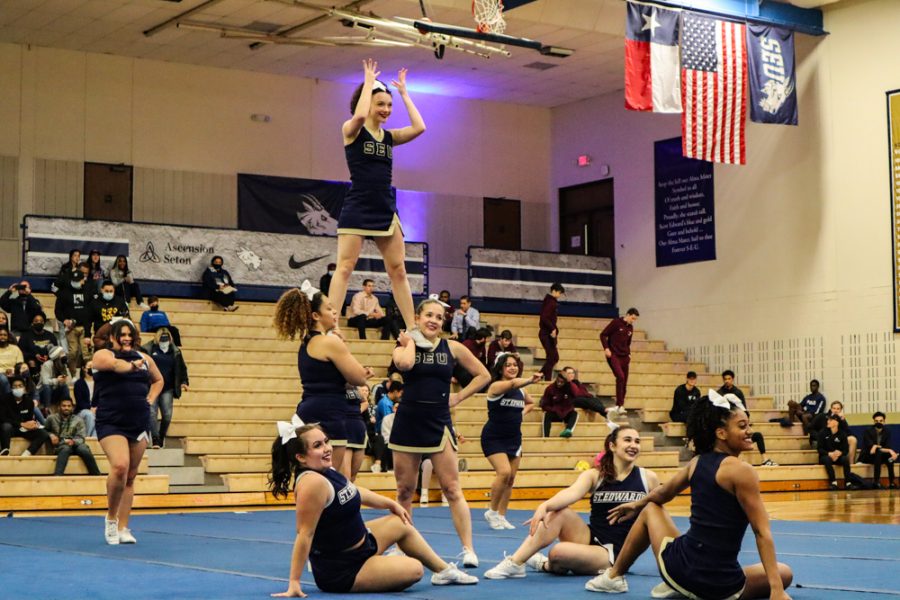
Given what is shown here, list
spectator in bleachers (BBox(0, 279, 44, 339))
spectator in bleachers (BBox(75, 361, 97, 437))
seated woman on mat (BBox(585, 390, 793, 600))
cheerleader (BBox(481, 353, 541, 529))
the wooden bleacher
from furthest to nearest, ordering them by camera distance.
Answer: spectator in bleachers (BBox(0, 279, 44, 339))
spectator in bleachers (BBox(75, 361, 97, 437))
the wooden bleacher
cheerleader (BBox(481, 353, 541, 529))
seated woman on mat (BBox(585, 390, 793, 600))

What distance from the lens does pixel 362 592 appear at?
6438mm

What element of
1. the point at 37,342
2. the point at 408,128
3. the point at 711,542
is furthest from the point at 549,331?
the point at 711,542

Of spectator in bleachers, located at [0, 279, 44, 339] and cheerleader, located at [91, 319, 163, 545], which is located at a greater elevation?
spectator in bleachers, located at [0, 279, 44, 339]

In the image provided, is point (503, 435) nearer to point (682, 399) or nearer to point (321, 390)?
point (321, 390)

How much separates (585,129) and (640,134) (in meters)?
1.69

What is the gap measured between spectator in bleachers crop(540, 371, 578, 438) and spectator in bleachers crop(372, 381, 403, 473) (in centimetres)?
302

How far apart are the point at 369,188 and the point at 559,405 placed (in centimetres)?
1023

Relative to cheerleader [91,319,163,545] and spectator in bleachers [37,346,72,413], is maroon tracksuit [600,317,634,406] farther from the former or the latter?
cheerleader [91,319,163,545]

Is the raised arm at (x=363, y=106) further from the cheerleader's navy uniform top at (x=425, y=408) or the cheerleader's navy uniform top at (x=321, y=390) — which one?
the cheerleader's navy uniform top at (x=321, y=390)

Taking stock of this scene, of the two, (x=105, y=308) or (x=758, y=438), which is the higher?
(x=105, y=308)

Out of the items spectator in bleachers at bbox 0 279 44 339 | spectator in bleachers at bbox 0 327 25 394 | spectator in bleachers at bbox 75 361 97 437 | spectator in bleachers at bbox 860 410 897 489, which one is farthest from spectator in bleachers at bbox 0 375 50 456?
spectator in bleachers at bbox 860 410 897 489

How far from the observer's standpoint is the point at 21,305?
17.5 m

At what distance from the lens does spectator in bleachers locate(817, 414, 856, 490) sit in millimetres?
19031

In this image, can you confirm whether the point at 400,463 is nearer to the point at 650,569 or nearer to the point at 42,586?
the point at 650,569
